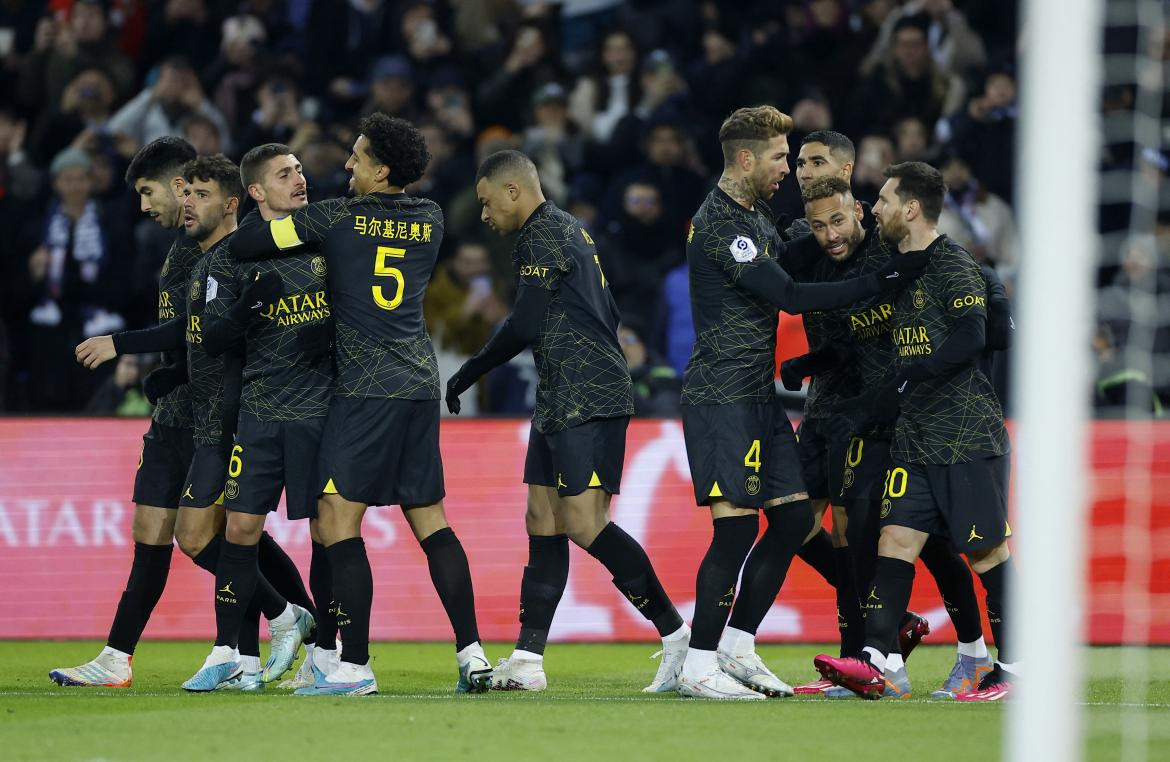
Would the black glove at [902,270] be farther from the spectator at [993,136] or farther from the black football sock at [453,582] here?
the spectator at [993,136]

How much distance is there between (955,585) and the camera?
7.34 meters

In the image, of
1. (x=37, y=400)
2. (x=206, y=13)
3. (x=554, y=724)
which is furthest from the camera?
(x=206, y=13)

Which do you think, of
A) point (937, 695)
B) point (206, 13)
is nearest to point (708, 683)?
point (937, 695)

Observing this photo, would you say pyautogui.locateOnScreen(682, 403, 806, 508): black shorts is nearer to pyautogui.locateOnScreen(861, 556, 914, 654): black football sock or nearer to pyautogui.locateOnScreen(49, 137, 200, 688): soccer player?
pyautogui.locateOnScreen(861, 556, 914, 654): black football sock

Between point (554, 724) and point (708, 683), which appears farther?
point (708, 683)

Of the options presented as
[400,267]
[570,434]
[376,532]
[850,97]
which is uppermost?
[850,97]

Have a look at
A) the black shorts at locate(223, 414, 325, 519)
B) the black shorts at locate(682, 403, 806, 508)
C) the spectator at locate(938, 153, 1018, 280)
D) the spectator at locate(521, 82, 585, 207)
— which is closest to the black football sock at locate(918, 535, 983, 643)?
the black shorts at locate(682, 403, 806, 508)

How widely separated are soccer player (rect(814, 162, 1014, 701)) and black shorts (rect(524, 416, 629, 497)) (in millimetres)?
1047

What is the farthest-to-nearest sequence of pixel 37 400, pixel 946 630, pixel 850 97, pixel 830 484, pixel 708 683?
pixel 850 97
pixel 37 400
pixel 946 630
pixel 830 484
pixel 708 683

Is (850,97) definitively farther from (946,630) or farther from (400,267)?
(400,267)

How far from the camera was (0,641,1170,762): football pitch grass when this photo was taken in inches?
205

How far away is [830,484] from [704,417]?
79 centimetres

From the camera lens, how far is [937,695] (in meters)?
7.02

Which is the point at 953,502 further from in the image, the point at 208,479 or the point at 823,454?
the point at 208,479
